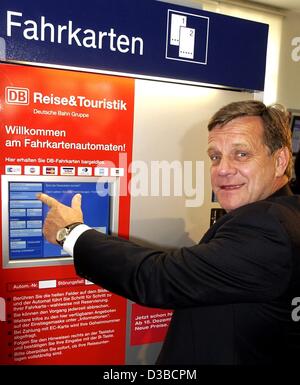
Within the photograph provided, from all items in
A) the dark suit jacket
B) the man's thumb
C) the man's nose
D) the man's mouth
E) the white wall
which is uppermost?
the white wall

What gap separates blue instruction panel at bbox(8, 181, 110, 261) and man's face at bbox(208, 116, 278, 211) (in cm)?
53

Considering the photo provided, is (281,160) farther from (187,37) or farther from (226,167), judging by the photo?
(187,37)

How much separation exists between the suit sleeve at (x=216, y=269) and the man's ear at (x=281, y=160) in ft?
0.94

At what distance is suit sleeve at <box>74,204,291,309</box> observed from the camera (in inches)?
40.6

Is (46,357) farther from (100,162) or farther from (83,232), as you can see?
(100,162)

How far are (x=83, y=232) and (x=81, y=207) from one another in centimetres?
34

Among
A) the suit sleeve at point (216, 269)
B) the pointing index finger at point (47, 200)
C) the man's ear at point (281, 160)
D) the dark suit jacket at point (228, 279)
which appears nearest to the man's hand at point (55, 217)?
the pointing index finger at point (47, 200)

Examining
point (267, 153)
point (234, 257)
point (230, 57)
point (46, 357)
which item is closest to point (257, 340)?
point (234, 257)

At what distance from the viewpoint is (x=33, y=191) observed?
1446 mm

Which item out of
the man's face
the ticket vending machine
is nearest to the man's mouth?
the man's face

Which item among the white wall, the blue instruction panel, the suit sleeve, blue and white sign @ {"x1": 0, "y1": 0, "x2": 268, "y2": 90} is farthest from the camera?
the white wall

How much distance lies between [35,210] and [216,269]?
769 millimetres

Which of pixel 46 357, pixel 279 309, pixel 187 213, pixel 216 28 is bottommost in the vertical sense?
pixel 46 357

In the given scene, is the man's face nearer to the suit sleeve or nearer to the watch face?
the suit sleeve
